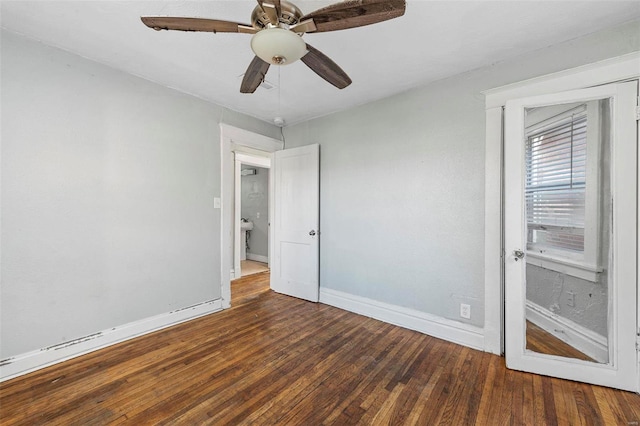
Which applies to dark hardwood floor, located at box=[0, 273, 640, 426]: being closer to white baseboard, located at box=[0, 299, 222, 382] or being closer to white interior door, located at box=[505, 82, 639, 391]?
white baseboard, located at box=[0, 299, 222, 382]

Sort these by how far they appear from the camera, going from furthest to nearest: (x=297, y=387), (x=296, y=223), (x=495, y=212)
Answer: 1. (x=296, y=223)
2. (x=495, y=212)
3. (x=297, y=387)

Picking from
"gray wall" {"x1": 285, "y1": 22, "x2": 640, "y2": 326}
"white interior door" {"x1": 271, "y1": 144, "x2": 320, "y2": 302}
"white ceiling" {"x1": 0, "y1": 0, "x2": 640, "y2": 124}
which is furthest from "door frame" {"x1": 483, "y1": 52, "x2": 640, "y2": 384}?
"white interior door" {"x1": 271, "y1": 144, "x2": 320, "y2": 302}

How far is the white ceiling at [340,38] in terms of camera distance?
1.69 m

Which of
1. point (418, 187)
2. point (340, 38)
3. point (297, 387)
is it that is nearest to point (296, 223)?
point (418, 187)

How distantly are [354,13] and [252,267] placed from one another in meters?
5.11

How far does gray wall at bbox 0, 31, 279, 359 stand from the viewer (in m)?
1.96

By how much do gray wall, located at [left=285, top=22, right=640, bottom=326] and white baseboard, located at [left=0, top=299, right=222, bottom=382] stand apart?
5.50ft

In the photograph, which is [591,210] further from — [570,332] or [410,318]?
[410,318]

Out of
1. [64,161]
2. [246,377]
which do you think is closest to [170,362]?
[246,377]

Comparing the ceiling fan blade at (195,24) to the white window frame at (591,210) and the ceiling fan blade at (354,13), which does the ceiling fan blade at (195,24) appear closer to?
the ceiling fan blade at (354,13)

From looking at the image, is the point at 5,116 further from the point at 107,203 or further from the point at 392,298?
the point at 392,298

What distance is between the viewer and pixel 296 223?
3742 mm

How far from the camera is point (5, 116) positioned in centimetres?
191

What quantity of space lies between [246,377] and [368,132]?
105 inches
